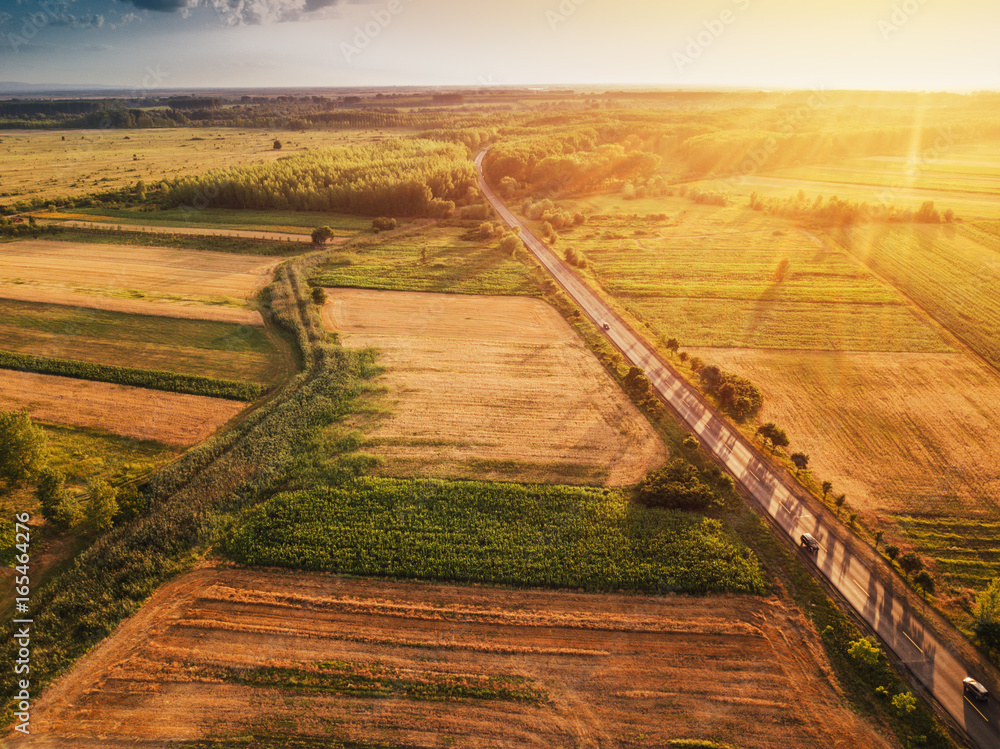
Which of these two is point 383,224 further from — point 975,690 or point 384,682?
point 975,690

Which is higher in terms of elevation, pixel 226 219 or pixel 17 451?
pixel 226 219

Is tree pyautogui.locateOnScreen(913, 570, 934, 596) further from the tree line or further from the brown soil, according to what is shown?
the tree line

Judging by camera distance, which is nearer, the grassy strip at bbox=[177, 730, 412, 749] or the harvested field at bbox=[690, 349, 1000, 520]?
the grassy strip at bbox=[177, 730, 412, 749]

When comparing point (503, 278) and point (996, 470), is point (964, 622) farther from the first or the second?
point (503, 278)

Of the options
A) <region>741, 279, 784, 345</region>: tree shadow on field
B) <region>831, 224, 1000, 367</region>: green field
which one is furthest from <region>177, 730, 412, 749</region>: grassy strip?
<region>831, 224, 1000, 367</region>: green field

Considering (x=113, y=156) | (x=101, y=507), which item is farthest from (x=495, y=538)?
(x=113, y=156)

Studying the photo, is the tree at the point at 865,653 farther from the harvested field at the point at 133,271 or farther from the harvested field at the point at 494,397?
the harvested field at the point at 133,271
